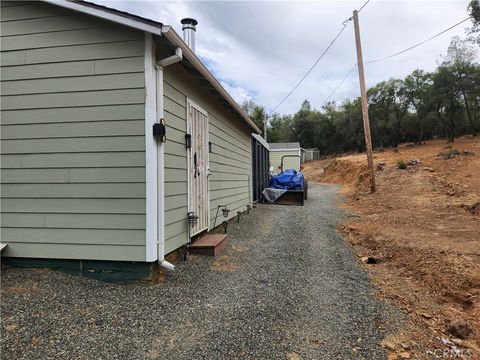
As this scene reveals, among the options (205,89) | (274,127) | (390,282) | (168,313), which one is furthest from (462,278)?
(274,127)

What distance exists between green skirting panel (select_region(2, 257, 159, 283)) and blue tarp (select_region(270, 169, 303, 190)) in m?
8.72

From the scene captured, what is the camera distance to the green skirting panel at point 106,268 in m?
3.38

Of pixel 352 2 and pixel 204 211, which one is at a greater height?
pixel 352 2

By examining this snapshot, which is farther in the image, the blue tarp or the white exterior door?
the blue tarp

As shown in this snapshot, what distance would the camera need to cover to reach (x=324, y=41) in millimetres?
12258

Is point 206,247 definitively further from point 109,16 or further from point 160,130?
point 109,16

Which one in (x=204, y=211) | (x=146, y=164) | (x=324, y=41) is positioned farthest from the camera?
(x=324, y=41)

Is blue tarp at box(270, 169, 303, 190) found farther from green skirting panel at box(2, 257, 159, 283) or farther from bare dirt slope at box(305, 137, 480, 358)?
green skirting panel at box(2, 257, 159, 283)

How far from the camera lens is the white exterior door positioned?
454cm

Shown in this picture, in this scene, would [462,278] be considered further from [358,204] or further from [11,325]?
[358,204]

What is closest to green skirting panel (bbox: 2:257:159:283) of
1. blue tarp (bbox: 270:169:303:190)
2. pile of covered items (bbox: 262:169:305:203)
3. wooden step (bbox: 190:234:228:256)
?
wooden step (bbox: 190:234:228:256)

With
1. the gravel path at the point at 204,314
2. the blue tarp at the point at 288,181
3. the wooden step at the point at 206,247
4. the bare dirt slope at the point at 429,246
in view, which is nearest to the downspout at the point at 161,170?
the gravel path at the point at 204,314

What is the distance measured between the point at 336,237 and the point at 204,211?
277 cm

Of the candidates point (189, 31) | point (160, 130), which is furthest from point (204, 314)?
point (189, 31)
